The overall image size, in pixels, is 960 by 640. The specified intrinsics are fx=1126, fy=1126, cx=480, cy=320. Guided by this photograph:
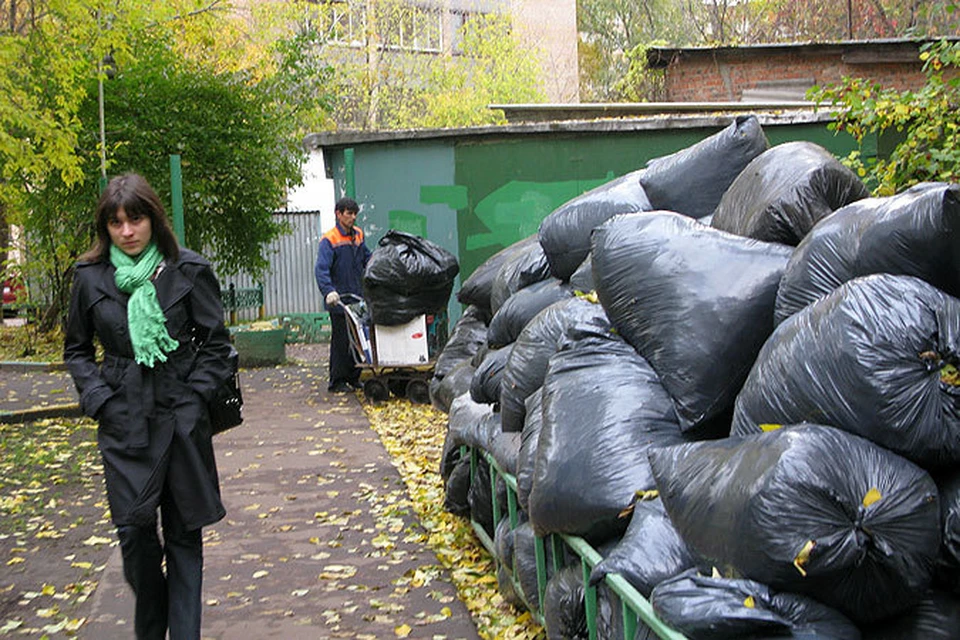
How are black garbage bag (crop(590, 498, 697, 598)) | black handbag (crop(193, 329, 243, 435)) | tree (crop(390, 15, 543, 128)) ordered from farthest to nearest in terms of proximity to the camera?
1. tree (crop(390, 15, 543, 128))
2. black handbag (crop(193, 329, 243, 435))
3. black garbage bag (crop(590, 498, 697, 598))

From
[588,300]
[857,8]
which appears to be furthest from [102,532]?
[857,8]

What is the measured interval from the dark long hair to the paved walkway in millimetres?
1568

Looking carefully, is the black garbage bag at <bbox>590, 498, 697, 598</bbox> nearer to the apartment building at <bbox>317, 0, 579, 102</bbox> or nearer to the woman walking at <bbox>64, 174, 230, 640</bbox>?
the woman walking at <bbox>64, 174, 230, 640</bbox>

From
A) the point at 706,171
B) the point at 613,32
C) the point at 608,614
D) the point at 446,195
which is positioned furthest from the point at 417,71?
the point at 608,614

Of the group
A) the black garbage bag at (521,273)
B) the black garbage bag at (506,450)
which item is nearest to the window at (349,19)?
the black garbage bag at (521,273)

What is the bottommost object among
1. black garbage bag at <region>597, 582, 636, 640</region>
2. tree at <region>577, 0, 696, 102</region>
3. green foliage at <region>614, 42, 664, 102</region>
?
black garbage bag at <region>597, 582, 636, 640</region>

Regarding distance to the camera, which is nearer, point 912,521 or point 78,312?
point 912,521

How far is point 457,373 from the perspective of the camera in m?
6.87

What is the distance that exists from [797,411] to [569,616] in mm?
A: 1150

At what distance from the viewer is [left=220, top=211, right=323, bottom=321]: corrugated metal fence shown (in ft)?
72.1

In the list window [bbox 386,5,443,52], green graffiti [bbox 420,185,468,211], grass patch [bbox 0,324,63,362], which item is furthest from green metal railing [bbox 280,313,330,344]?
window [bbox 386,5,443,52]

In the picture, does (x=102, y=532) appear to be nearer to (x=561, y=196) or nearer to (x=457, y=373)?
(x=457, y=373)

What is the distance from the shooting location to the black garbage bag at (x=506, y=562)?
171 inches

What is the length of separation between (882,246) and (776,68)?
47.1 feet
